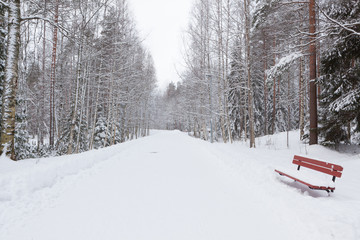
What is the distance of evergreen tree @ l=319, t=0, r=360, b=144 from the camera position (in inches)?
291

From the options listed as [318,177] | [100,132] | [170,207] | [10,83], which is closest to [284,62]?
[318,177]

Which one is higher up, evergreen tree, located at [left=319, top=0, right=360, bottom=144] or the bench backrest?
evergreen tree, located at [left=319, top=0, right=360, bottom=144]

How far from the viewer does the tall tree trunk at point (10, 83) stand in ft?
18.8

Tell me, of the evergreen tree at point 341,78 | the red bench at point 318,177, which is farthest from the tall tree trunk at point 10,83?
the evergreen tree at point 341,78

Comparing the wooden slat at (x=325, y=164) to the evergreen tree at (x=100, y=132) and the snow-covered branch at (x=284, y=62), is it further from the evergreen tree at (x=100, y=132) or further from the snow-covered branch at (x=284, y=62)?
the evergreen tree at (x=100, y=132)

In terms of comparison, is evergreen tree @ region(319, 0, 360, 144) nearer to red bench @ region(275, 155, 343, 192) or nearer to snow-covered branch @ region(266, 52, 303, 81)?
snow-covered branch @ region(266, 52, 303, 81)

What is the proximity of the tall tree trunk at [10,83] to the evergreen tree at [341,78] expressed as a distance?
456 inches

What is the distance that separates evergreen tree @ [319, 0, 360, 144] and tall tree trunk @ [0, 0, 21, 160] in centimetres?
1159

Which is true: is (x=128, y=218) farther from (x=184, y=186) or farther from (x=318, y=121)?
(x=318, y=121)

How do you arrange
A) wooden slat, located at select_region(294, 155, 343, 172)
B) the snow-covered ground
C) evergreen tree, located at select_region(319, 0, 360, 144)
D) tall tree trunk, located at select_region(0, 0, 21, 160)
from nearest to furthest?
the snow-covered ground
wooden slat, located at select_region(294, 155, 343, 172)
tall tree trunk, located at select_region(0, 0, 21, 160)
evergreen tree, located at select_region(319, 0, 360, 144)

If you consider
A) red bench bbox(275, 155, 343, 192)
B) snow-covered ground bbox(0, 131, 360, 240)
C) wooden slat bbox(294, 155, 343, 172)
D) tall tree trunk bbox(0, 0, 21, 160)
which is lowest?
snow-covered ground bbox(0, 131, 360, 240)

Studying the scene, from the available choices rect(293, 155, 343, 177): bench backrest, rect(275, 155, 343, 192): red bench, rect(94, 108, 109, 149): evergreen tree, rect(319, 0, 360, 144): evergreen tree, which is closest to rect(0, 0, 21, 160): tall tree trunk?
rect(275, 155, 343, 192): red bench

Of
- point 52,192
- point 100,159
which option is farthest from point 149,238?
point 100,159

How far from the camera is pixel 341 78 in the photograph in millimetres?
8062
